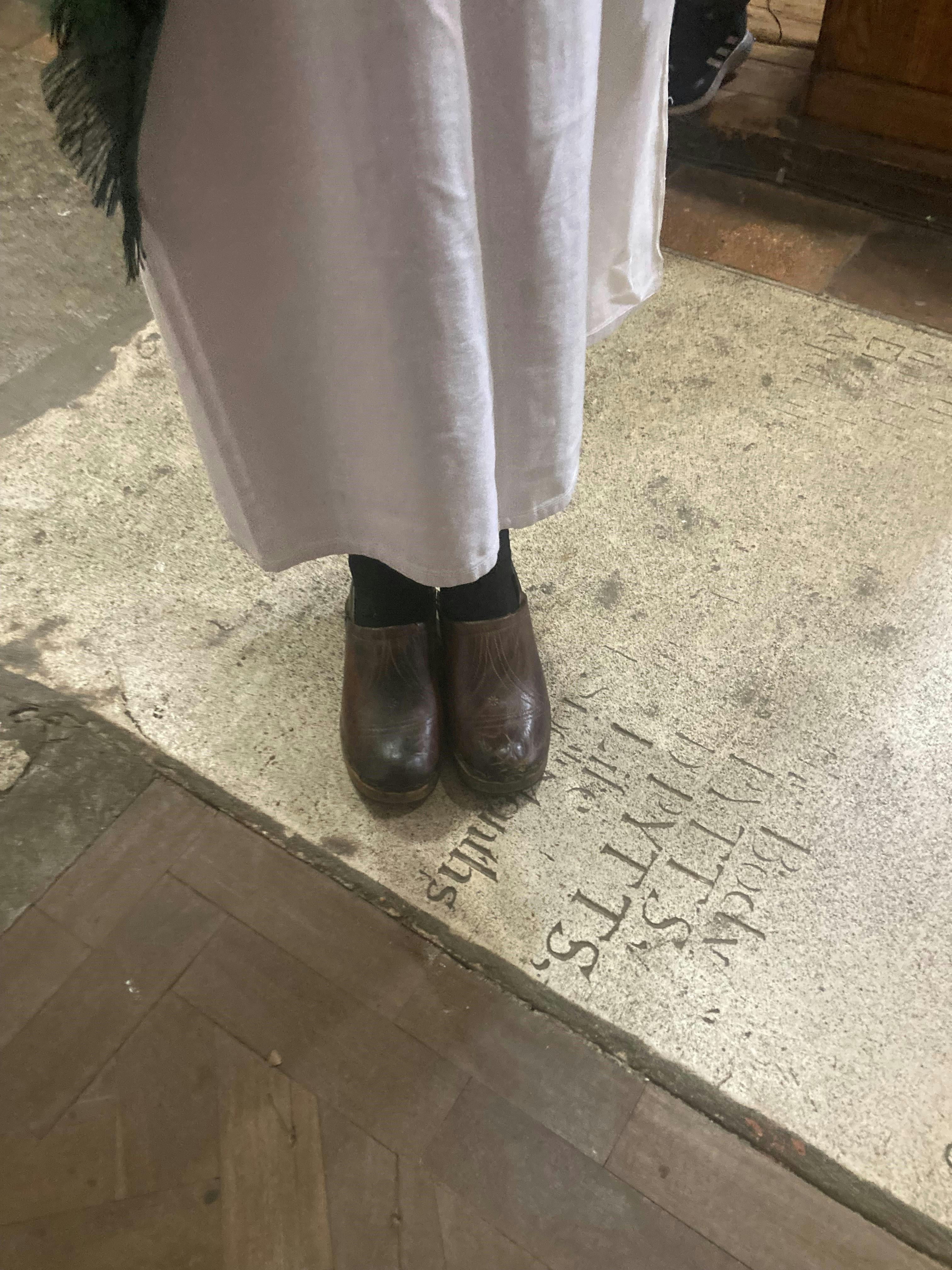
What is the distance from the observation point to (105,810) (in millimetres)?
909

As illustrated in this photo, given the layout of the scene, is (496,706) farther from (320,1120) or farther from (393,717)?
(320,1120)

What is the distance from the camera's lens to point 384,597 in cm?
86

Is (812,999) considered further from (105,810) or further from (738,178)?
(738,178)

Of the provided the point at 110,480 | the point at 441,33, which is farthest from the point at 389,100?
the point at 110,480

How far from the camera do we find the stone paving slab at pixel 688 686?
78 cm

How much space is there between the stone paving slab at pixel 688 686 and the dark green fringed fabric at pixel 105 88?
0.62 m

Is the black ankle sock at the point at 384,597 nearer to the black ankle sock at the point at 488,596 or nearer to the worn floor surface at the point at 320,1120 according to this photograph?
the black ankle sock at the point at 488,596

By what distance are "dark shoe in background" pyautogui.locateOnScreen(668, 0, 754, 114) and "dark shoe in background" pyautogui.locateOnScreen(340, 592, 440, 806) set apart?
1353 millimetres

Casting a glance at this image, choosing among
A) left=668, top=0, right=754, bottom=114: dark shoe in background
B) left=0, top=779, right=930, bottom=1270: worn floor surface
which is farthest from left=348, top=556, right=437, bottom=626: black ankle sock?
left=668, top=0, right=754, bottom=114: dark shoe in background

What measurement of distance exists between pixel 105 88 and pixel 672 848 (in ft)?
2.52

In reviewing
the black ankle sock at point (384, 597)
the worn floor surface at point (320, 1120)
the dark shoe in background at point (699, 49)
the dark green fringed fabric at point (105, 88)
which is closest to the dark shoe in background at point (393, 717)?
the black ankle sock at point (384, 597)

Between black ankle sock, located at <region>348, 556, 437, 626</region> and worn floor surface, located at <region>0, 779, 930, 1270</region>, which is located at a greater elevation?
black ankle sock, located at <region>348, 556, 437, 626</region>

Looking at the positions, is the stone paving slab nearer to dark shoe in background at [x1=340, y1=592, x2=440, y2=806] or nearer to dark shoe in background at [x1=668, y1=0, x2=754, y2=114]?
dark shoe in background at [x1=340, y1=592, x2=440, y2=806]

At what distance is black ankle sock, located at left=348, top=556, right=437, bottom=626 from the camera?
0.85 m
